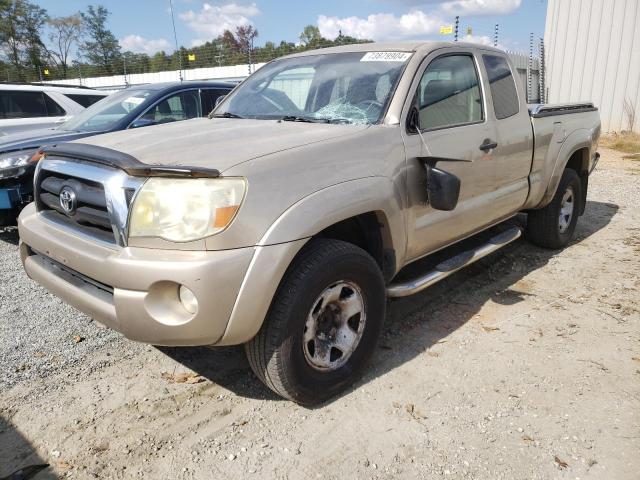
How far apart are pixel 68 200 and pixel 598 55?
15.0 meters

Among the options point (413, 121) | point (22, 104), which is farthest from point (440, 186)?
point (22, 104)

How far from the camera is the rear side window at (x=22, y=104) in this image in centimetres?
819

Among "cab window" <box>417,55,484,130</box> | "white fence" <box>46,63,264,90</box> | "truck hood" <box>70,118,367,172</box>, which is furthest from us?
"white fence" <box>46,63,264,90</box>

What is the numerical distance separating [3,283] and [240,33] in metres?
73.3

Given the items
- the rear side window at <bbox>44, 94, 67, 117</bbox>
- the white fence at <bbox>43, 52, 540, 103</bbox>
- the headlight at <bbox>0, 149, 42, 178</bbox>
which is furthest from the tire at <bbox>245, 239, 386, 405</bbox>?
the white fence at <bbox>43, 52, 540, 103</bbox>

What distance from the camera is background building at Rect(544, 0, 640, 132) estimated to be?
43.5 ft

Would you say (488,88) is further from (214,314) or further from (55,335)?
(55,335)

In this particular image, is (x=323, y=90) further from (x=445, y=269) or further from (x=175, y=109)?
(x=175, y=109)

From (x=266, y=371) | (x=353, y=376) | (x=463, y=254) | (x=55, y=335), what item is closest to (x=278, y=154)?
(x=266, y=371)

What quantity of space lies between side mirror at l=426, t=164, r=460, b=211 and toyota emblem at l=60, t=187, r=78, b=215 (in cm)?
193

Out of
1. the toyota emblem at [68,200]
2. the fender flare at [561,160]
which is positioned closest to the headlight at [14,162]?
the toyota emblem at [68,200]

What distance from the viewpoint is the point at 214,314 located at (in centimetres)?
217

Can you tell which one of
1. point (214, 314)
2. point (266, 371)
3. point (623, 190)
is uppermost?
point (214, 314)

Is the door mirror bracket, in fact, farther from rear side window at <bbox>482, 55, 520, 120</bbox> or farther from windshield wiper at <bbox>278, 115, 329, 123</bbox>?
rear side window at <bbox>482, 55, 520, 120</bbox>
